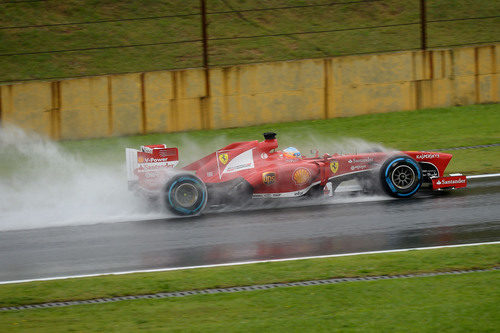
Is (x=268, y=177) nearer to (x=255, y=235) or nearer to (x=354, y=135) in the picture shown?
(x=255, y=235)

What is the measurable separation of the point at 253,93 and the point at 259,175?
5984mm

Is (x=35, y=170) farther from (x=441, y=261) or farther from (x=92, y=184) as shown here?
(x=441, y=261)

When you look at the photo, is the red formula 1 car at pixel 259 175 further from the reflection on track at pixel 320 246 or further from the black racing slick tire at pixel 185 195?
the reflection on track at pixel 320 246

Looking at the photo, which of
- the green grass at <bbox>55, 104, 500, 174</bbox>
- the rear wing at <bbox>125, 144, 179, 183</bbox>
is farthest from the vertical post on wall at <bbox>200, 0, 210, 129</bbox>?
the rear wing at <bbox>125, 144, 179, 183</bbox>

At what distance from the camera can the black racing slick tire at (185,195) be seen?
1003 centimetres

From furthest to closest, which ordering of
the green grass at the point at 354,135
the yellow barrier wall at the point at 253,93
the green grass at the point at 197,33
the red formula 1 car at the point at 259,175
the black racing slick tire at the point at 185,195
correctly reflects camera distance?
the green grass at the point at 197,33, the yellow barrier wall at the point at 253,93, the green grass at the point at 354,135, the red formula 1 car at the point at 259,175, the black racing slick tire at the point at 185,195

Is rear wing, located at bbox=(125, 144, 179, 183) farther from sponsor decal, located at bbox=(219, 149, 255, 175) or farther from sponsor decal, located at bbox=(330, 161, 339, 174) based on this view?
Answer: sponsor decal, located at bbox=(330, 161, 339, 174)

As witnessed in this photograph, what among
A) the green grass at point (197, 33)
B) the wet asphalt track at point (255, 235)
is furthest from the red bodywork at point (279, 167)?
the green grass at point (197, 33)

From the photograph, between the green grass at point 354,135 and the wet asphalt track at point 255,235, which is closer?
the wet asphalt track at point 255,235

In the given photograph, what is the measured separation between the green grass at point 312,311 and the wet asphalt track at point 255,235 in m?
1.45

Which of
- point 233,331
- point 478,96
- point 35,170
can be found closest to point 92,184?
point 35,170

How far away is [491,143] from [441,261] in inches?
307

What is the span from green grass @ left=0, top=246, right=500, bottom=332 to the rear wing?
413 centimetres

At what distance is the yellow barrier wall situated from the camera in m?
15.4
